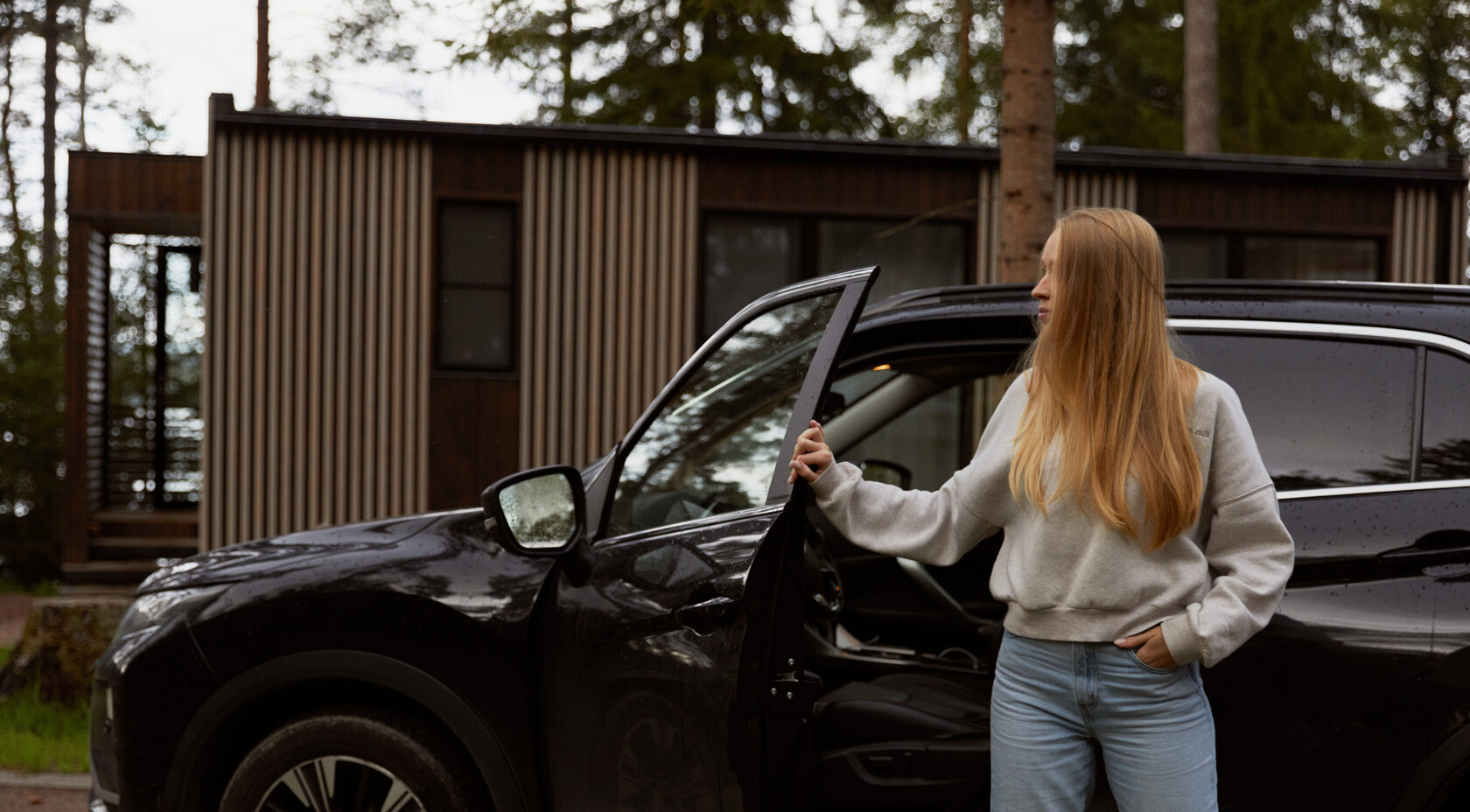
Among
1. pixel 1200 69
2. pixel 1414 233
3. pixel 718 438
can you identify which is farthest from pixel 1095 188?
pixel 718 438

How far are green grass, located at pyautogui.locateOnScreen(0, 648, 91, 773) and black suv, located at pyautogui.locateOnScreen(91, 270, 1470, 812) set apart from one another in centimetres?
323

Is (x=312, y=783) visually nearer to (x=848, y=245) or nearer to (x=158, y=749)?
(x=158, y=749)

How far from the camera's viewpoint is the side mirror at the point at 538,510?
2863 millimetres

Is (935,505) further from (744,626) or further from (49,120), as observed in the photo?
(49,120)

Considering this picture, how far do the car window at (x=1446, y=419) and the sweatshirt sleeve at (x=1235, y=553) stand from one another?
720mm

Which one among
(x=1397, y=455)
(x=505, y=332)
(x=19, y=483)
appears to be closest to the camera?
(x=1397, y=455)

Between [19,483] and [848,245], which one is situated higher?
[848,245]

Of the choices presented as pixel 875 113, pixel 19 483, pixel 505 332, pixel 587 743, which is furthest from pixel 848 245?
pixel 875 113

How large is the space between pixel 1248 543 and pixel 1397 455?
0.75m

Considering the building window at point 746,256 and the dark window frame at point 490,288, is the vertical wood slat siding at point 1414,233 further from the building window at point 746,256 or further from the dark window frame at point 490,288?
the dark window frame at point 490,288

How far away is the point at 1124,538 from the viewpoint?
2.07m

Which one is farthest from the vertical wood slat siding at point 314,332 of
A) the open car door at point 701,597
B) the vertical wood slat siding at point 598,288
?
the open car door at point 701,597

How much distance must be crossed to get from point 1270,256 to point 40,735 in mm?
9699

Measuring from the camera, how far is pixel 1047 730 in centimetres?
214
